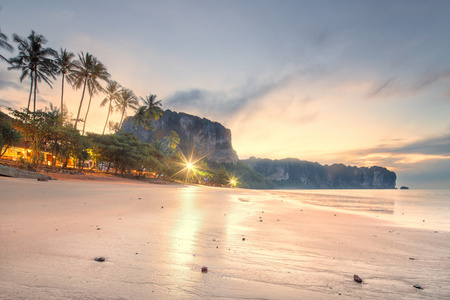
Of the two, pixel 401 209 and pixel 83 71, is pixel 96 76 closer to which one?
pixel 83 71

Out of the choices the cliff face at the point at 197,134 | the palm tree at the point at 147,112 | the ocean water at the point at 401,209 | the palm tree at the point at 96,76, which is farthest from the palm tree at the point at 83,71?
the cliff face at the point at 197,134

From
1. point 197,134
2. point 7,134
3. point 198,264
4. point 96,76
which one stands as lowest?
point 198,264

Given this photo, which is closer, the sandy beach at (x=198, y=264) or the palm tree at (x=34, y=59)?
the sandy beach at (x=198, y=264)

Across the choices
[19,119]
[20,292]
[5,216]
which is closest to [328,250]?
[20,292]

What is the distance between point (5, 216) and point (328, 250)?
215 inches

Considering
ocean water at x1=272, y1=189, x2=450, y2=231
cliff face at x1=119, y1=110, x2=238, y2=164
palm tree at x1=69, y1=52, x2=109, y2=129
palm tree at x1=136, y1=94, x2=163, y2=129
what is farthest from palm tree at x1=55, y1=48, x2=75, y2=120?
cliff face at x1=119, y1=110, x2=238, y2=164

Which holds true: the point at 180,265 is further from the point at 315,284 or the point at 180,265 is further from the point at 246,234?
the point at 246,234

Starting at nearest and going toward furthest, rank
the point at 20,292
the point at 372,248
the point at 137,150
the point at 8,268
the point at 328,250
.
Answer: the point at 20,292 → the point at 8,268 → the point at 328,250 → the point at 372,248 → the point at 137,150

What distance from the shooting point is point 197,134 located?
568 feet

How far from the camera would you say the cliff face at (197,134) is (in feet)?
540

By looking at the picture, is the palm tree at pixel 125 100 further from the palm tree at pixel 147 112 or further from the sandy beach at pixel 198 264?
the sandy beach at pixel 198 264

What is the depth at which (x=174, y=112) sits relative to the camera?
174m

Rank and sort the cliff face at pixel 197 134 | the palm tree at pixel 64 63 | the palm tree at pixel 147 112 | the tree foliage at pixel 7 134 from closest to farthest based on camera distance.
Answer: the tree foliage at pixel 7 134 < the palm tree at pixel 64 63 < the palm tree at pixel 147 112 < the cliff face at pixel 197 134

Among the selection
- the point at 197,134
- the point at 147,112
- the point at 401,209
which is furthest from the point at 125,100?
the point at 197,134
